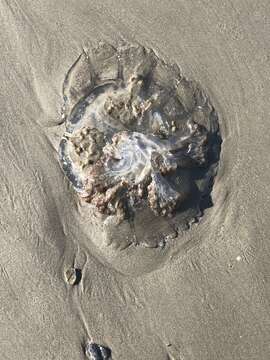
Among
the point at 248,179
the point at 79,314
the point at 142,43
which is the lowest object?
the point at 79,314

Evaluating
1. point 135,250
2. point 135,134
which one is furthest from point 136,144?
point 135,250

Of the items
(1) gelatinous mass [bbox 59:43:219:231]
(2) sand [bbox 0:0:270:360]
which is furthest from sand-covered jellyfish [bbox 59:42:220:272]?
(2) sand [bbox 0:0:270:360]

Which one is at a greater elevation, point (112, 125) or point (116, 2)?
point (116, 2)

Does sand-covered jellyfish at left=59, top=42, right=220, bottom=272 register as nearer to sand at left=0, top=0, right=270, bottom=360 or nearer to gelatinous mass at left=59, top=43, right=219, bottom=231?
gelatinous mass at left=59, top=43, right=219, bottom=231

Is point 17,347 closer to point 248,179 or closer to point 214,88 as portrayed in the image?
point 248,179

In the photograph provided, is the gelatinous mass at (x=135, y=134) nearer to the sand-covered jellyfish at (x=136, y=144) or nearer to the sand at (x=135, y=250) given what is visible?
the sand-covered jellyfish at (x=136, y=144)

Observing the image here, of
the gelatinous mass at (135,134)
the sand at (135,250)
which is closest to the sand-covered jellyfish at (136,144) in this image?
the gelatinous mass at (135,134)

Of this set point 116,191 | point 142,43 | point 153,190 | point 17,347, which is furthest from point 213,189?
point 17,347
